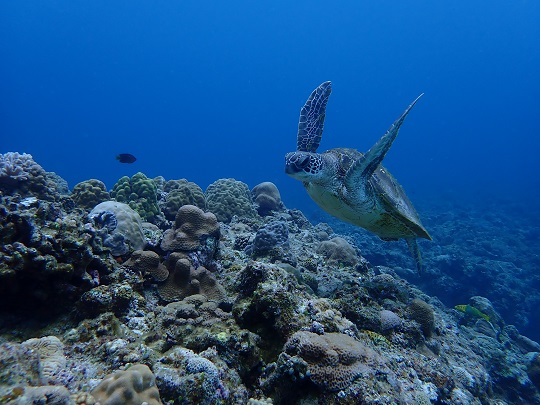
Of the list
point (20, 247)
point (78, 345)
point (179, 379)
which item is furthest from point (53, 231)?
point (179, 379)

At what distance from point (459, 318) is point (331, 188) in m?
6.27

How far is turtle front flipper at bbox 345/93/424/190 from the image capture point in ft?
13.8

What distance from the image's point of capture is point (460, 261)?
567 inches

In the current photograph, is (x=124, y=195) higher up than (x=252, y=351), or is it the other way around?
(x=124, y=195)

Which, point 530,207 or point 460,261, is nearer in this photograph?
point 460,261

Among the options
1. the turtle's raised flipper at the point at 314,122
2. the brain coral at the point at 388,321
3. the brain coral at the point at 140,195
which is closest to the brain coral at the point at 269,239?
the turtle's raised flipper at the point at 314,122

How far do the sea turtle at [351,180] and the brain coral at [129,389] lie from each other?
351 cm

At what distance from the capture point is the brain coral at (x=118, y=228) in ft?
Result: 12.8

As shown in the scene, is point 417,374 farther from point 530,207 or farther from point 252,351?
point 530,207

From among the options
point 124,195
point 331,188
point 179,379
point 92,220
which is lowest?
point 179,379

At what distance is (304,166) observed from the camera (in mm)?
4777

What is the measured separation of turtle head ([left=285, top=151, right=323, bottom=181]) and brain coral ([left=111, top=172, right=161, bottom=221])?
133 inches

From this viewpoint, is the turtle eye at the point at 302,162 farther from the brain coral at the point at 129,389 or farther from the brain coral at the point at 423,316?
the brain coral at the point at 129,389

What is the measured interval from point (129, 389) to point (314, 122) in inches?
218
